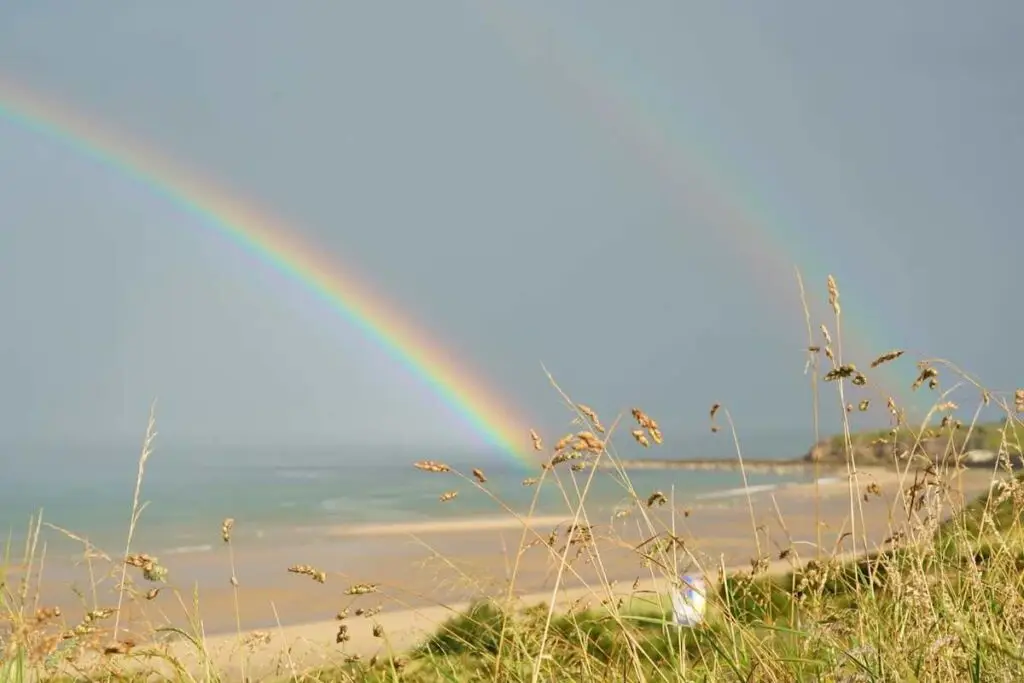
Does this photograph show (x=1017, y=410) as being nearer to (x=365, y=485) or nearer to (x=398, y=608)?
(x=398, y=608)

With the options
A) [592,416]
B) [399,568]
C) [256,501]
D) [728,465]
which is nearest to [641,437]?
[592,416]

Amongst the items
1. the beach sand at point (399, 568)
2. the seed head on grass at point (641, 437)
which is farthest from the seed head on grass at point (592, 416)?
the beach sand at point (399, 568)

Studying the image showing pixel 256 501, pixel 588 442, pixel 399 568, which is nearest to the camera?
pixel 588 442

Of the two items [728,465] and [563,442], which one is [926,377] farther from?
[728,465]

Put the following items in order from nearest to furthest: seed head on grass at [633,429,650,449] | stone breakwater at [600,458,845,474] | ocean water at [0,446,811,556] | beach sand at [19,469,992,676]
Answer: seed head on grass at [633,429,650,449] < beach sand at [19,469,992,676] < ocean water at [0,446,811,556] < stone breakwater at [600,458,845,474]

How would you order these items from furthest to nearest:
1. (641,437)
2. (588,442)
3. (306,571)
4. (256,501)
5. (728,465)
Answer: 1. (728,465)
2. (256,501)
3. (641,437)
4. (306,571)
5. (588,442)

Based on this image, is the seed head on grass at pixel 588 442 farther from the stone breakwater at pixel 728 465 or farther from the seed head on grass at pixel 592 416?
the stone breakwater at pixel 728 465

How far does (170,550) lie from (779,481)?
3259 cm

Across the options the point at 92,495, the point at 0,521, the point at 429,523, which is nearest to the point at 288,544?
the point at 429,523

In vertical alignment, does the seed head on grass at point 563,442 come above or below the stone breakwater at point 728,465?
below

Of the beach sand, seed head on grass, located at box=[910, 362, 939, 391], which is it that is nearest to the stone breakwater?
the beach sand

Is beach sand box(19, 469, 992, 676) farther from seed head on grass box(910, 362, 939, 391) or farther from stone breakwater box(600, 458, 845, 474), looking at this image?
stone breakwater box(600, 458, 845, 474)

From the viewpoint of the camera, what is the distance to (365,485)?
5522 centimetres

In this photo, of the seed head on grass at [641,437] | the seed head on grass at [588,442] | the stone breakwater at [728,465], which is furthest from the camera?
the stone breakwater at [728,465]
